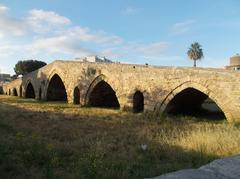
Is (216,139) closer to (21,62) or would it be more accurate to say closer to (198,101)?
(198,101)

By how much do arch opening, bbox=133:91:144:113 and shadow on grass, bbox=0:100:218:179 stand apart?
7.61 m

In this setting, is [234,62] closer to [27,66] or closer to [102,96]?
[102,96]

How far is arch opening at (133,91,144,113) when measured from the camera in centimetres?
2203

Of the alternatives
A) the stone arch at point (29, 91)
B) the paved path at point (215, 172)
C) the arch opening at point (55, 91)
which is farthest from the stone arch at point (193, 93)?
the stone arch at point (29, 91)

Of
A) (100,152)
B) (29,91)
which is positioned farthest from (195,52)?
(100,152)

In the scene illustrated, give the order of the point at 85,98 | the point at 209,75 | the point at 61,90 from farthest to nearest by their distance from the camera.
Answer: the point at 61,90, the point at 85,98, the point at 209,75

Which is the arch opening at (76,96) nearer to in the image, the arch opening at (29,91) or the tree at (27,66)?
the arch opening at (29,91)

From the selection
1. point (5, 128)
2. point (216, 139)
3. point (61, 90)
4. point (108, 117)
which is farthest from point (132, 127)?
point (61, 90)

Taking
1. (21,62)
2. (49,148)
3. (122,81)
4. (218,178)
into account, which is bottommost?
(49,148)

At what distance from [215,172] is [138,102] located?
18.9 m

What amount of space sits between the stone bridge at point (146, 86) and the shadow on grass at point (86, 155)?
16.0ft

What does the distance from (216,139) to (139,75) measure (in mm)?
11989

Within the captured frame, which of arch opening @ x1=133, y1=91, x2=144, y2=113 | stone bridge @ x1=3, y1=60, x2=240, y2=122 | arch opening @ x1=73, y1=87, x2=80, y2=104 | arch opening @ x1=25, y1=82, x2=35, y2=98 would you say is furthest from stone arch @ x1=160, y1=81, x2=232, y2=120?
arch opening @ x1=25, y1=82, x2=35, y2=98

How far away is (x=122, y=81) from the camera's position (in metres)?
22.6
